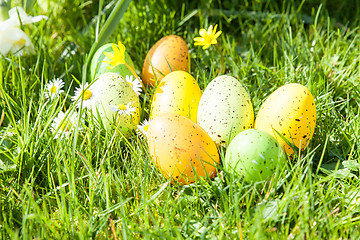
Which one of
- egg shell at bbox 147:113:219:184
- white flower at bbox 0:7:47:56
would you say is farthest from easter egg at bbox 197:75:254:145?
white flower at bbox 0:7:47:56

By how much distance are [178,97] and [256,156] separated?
411mm

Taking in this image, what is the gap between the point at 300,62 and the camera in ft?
6.18

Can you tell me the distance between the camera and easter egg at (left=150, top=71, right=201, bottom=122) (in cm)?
146

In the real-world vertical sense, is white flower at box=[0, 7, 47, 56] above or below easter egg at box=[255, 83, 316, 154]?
above

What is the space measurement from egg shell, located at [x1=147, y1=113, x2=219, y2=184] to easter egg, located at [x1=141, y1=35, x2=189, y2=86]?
455 mm

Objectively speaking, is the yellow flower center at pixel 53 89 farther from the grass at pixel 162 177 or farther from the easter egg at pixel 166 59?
the easter egg at pixel 166 59

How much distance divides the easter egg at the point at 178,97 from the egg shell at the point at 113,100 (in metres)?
0.10

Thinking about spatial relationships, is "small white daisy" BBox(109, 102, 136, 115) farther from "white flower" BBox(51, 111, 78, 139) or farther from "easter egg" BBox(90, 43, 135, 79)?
"easter egg" BBox(90, 43, 135, 79)

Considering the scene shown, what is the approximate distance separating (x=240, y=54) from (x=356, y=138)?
91 cm

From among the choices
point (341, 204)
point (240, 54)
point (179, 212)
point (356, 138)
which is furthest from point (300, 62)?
point (179, 212)

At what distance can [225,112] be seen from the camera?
135cm

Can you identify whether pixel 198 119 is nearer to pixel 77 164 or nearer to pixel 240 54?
pixel 77 164

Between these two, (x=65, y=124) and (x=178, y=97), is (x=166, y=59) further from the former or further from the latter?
(x=65, y=124)

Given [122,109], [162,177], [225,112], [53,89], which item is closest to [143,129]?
[122,109]
